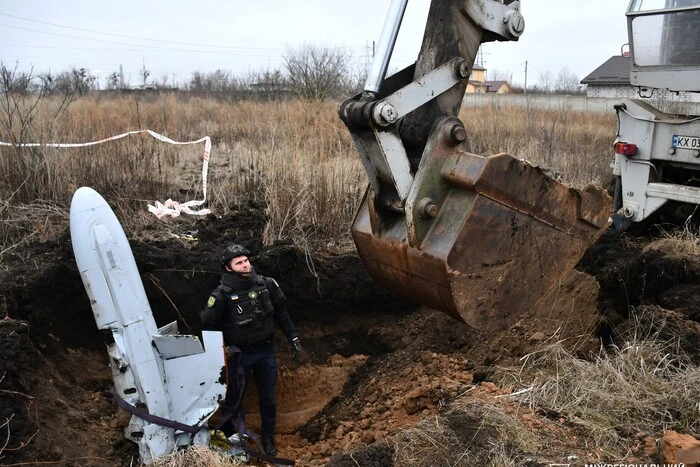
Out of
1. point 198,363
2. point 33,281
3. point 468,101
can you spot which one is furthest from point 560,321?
point 468,101

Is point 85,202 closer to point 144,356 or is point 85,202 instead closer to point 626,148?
point 144,356

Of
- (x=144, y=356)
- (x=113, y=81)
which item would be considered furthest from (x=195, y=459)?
(x=113, y=81)

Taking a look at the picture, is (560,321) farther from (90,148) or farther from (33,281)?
(90,148)

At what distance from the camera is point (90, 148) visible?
8648 millimetres

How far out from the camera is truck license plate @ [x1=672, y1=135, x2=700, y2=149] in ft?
20.6

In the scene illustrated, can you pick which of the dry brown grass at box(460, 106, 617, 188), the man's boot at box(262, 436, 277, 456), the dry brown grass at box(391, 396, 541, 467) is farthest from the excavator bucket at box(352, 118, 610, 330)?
the dry brown grass at box(460, 106, 617, 188)

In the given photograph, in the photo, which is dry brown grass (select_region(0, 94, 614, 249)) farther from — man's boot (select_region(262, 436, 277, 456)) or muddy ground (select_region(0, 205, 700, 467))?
man's boot (select_region(262, 436, 277, 456))

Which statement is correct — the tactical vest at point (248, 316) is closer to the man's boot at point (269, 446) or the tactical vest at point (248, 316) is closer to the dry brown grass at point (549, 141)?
the man's boot at point (269, 446)

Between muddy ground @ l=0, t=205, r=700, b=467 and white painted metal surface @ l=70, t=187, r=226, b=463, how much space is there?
0.37 metres

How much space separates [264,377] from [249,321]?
0.58m

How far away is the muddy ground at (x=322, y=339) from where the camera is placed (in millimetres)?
4609

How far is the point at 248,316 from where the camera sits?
213 inches

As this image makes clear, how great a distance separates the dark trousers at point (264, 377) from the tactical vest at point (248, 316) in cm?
12

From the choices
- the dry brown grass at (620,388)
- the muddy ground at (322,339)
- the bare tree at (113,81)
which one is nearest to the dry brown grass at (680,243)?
the muddy ground at (322,339)
